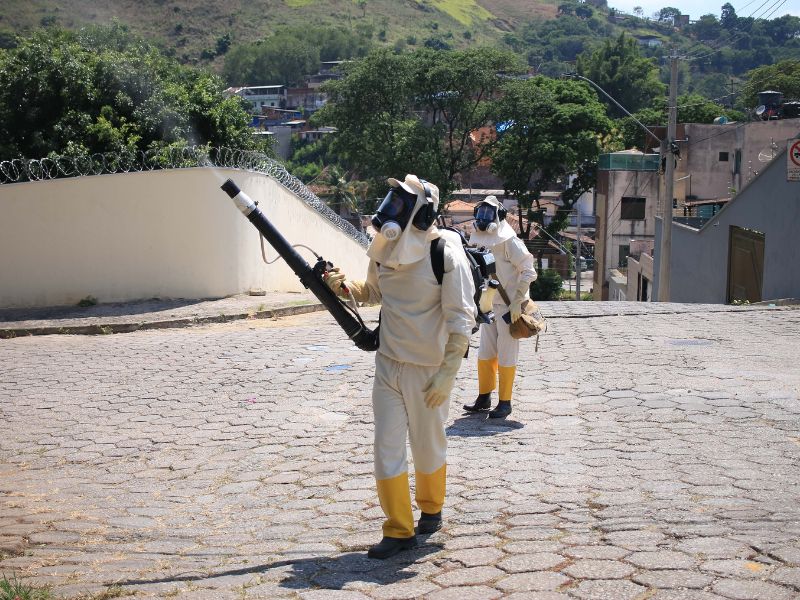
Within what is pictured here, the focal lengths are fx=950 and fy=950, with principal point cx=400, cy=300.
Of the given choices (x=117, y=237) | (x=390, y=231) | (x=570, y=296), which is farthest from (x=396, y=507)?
(x=570, y=296)

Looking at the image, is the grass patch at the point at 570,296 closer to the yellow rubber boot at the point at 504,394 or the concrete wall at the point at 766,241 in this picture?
the concrete wall at the point at 766,241

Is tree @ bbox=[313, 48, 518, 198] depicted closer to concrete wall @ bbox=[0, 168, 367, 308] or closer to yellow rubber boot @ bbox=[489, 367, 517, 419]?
concrete wall @ bbox=[0, 168, 367, 308]

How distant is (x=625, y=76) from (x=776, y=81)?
77.1ft

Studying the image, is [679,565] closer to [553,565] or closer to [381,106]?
[553,565]

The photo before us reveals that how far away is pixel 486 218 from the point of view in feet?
25.0

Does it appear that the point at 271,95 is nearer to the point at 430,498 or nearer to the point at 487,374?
the point at 487,374

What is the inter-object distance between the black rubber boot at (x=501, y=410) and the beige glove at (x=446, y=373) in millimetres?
2578

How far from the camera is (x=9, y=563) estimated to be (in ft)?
15.8

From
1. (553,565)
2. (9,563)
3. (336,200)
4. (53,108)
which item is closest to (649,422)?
(553,565)

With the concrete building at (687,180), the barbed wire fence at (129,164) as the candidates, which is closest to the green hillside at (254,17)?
the barbed wire fence at (129,164)

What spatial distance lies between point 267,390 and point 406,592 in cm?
482

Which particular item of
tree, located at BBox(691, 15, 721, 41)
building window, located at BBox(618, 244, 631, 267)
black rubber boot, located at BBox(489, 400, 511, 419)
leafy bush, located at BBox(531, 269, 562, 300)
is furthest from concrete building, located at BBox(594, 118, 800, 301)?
tree, located at BBox(691, 15, 721, 41)

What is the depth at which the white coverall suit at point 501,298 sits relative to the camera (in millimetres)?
7551

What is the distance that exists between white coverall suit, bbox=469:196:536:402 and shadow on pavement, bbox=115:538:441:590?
2911 millimetres
